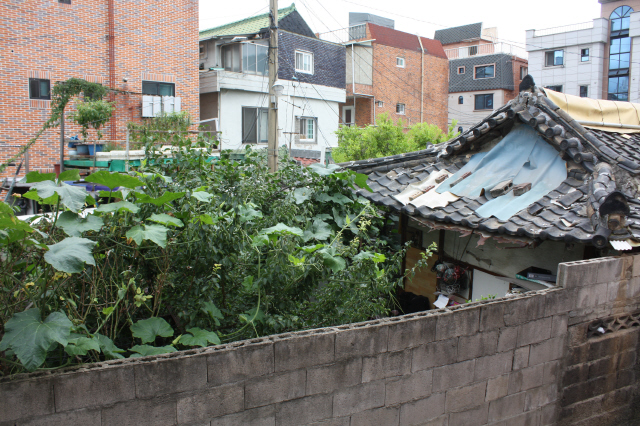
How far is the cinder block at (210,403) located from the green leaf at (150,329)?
27.4 inches

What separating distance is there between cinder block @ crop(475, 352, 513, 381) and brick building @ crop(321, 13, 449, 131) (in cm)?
2785

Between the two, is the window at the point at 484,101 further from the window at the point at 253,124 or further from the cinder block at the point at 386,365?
the cinder block at the point at 386,365

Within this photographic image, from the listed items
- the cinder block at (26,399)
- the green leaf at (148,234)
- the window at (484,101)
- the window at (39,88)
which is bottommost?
the cinder block at (26,399)

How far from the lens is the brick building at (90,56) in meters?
19.3

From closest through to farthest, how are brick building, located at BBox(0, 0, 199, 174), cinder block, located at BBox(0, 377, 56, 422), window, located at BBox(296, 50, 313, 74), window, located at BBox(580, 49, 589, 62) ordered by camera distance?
1. cinder block, located at BBox(0, 377, 56, 422)
2. brick building, located at BBox(0, 0, 199, 174)
3. window, located at BBox(296, 50, 313, 74)
4. window, located at BBox(580, 49, 589, 62)

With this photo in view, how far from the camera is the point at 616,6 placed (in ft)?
123

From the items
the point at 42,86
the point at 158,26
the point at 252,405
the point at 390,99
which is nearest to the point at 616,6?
the point at 390,99

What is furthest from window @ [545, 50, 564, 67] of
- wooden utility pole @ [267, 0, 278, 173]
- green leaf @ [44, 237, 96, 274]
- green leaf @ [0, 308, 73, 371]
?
green leaf @ [0, 308, 73, 371]

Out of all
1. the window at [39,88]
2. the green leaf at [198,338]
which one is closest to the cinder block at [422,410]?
the green leaf at [198,338]

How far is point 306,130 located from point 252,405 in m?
26.0

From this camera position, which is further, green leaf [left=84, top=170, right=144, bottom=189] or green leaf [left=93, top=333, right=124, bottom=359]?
green leaf [left=84, top=170, right=144, bottom=189]

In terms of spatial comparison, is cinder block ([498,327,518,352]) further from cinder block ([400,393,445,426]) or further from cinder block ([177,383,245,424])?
cinder block ([177,383,245,424])

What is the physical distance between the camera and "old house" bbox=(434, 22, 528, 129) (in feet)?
134

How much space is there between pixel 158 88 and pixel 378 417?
71.2 feet
